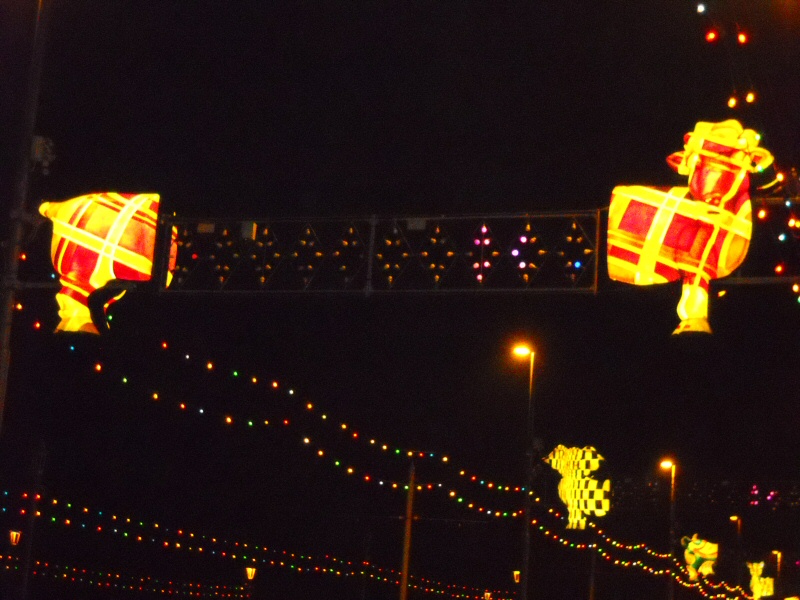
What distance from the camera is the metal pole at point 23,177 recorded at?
15.1m

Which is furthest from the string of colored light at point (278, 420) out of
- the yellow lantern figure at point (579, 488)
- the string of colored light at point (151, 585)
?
the string of colored light at point (151, 585)

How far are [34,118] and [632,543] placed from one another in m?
57.9


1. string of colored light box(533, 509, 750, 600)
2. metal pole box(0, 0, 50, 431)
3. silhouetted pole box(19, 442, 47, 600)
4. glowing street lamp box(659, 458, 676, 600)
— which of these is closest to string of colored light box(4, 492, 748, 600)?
string of colored light box(533, 509, 750, 600)

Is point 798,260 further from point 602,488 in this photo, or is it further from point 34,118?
point 602,488

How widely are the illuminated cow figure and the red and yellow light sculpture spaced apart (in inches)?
271

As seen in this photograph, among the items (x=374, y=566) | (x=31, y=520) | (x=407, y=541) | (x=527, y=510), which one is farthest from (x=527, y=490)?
(x=374, y=566)

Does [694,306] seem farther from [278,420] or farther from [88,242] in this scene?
[278,420]

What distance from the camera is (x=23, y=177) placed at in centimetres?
1539

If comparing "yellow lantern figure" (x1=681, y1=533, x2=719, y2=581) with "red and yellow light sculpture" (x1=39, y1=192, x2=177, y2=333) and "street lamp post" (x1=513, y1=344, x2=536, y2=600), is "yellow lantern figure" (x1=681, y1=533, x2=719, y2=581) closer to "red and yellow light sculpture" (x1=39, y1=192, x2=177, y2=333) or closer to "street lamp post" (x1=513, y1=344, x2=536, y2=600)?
"street lamp post" (x1=513, y1=344, x2=536, y2=600)

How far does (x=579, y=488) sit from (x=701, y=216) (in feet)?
99.1

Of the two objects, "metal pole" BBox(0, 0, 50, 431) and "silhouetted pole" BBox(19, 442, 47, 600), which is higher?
"metal pole" BBox(0, 0, 50, 431)

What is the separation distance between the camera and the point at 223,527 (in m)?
53.6

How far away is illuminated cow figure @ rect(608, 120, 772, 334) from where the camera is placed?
625 inches

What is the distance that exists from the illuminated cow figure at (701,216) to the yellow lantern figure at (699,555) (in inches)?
2512
